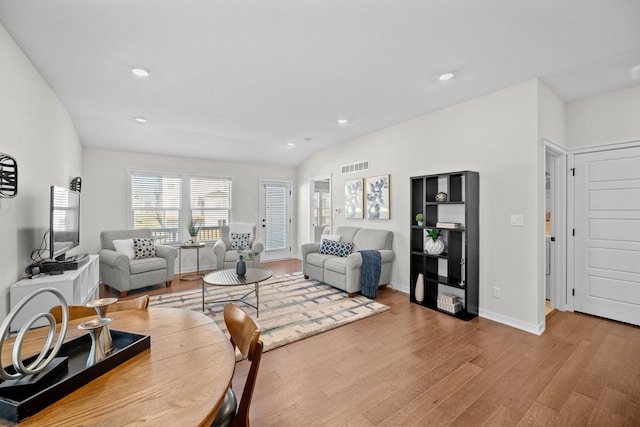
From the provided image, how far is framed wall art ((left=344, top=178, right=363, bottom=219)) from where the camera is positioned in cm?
510

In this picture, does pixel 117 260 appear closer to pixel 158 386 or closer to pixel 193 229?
pixel 193 229

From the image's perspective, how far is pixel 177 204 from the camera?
5707mm

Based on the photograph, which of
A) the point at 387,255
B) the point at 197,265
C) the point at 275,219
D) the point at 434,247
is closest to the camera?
the point at 434,247

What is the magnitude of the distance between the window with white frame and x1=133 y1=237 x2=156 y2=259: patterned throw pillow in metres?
0.92

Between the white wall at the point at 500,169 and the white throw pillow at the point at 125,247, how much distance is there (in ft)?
13.8

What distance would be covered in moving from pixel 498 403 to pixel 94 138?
607 cm

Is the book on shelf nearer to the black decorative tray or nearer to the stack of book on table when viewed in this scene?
the stack of book on table

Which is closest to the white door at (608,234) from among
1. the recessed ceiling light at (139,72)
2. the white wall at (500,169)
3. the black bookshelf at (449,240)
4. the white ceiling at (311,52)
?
the white wall at (500,169)

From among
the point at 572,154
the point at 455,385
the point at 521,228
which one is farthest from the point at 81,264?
the point at 572,154

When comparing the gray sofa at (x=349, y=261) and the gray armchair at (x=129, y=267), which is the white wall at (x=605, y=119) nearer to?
the gray sofa at (x=349, y=261)

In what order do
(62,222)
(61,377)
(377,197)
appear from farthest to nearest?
(377,197) < (62,222) < (61,377)

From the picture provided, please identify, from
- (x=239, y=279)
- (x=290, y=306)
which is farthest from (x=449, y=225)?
(x=239, y=279)

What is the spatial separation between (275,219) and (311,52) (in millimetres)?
4900

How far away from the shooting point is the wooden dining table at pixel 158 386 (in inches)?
28.4
